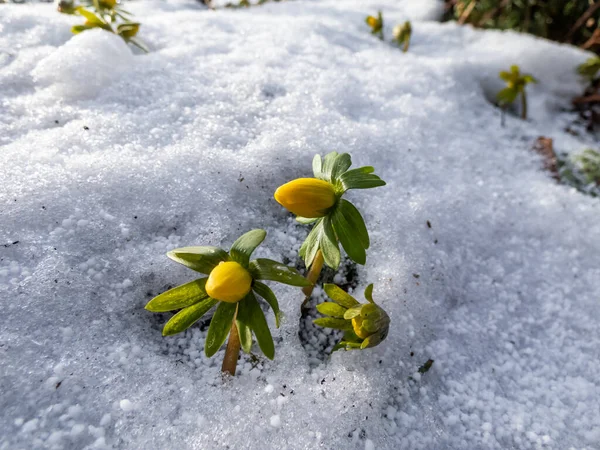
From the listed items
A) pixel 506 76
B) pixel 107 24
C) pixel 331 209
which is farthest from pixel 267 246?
pixel 506 76

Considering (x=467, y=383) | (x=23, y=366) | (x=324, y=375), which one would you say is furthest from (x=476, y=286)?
(x=23, y=366)

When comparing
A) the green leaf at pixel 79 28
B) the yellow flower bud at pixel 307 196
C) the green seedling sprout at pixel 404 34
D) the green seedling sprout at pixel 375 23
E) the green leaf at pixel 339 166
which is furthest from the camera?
the green seedling sprout at pixel 375 23

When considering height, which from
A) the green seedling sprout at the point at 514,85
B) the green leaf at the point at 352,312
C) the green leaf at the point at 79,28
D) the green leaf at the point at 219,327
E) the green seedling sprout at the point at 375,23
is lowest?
the green leaf at the point at 352,312

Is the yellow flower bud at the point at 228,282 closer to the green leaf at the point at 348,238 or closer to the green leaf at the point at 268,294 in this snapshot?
the green leaf at the point at 268,294

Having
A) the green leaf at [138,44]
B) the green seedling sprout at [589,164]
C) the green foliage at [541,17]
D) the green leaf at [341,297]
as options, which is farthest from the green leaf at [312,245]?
the green foliage at [541,17]

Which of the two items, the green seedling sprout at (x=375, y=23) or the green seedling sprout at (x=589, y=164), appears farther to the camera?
the green seedling sprout at (x=375, y=23)

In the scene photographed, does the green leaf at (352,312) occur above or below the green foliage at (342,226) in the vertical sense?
below

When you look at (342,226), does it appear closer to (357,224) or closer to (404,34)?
(357,224)

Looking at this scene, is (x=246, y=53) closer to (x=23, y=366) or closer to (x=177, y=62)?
(x=177, y=62)

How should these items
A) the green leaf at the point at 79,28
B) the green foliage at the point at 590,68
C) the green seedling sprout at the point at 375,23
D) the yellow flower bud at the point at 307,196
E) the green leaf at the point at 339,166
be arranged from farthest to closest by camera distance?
the green seedling sprout at the point at 375,23 < the green foliage at the point at 590,68 < the green leaf at the point at 79,28 < the green leaf at the point at 339,166 < the yellow flower bud at the point at 307,196
